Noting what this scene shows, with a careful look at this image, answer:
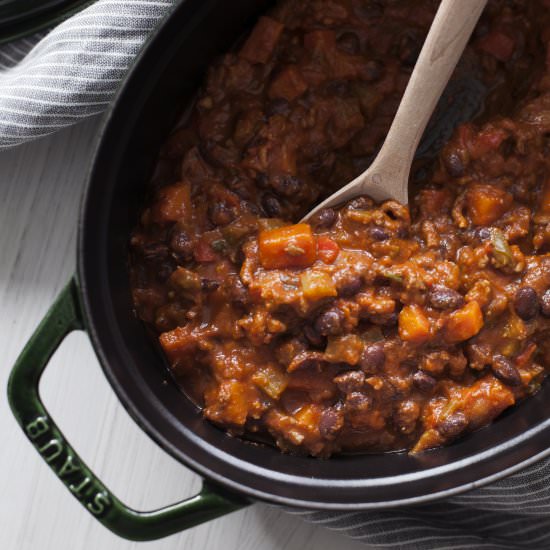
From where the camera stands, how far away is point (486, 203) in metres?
2.94

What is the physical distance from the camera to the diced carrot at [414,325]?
2.82 metres

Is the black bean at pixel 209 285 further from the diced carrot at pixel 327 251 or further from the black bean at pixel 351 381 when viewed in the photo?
the black bean at pixel 351 381

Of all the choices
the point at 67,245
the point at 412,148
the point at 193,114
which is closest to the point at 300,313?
the point at 412,148

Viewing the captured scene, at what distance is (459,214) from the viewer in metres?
2.96

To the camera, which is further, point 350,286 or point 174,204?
point 174,204

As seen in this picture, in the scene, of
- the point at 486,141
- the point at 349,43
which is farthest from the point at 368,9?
the point at 486,141

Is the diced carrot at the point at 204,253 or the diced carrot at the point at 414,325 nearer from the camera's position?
the diced carrot at the point at 414,325

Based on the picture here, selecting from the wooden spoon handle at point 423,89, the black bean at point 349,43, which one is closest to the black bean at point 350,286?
the wooden spoon handle at point 423,89

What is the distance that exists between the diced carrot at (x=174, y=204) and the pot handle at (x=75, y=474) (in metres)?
0.52

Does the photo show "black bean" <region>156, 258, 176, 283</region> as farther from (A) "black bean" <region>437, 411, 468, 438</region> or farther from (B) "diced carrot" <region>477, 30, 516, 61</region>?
(B) "diced carrot" <region>477, 30, 516, 61</region>

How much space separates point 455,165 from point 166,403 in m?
1.34

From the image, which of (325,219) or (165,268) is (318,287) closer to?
(325,219)

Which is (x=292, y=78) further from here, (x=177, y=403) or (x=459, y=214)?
(x=177, y=403)

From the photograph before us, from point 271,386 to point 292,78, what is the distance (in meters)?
1.13
